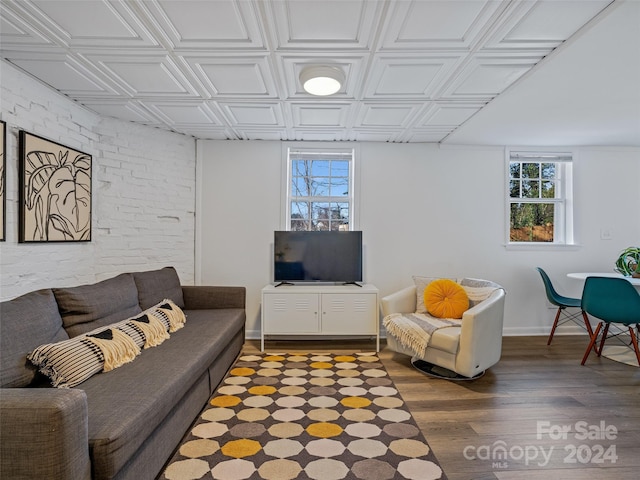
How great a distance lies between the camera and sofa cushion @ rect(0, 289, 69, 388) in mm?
1622

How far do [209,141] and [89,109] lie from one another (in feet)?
4.16

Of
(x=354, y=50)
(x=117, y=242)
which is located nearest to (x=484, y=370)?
(x=354, y=50)

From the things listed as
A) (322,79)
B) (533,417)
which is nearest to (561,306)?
(533,417)

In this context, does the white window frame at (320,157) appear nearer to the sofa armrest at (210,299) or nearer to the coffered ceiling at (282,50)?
the coffered ceiling at (282,50)

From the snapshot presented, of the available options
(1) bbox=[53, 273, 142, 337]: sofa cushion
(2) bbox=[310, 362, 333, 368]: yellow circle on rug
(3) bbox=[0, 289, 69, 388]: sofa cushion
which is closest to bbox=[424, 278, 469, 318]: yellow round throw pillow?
(2) bbox=[310, 362, 333, 368]: yellow circle on rug

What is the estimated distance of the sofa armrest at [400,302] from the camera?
351cm

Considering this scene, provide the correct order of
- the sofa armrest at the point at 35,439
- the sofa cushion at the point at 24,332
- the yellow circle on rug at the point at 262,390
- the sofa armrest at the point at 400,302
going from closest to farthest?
1. the sofa armrest at the point at 35,439
2. the sofa cushion at the point at 24,332
3. the yellow circle on rug at the point at 262,390
4. the sofa armrest at the point at 400,302

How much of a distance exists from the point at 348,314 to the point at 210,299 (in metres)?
1.41

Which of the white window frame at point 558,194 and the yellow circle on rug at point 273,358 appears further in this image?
the white window frame at point 558,194

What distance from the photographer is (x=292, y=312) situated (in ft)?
12.3

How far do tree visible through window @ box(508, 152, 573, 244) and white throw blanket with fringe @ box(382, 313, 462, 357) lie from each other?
1.89 metres

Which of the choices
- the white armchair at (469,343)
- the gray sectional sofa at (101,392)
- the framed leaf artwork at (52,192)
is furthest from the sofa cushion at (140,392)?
the white armchair at (469,343)

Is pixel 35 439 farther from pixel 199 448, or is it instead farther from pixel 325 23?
pixel 325 23

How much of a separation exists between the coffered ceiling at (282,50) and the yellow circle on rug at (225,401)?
7.66ft
